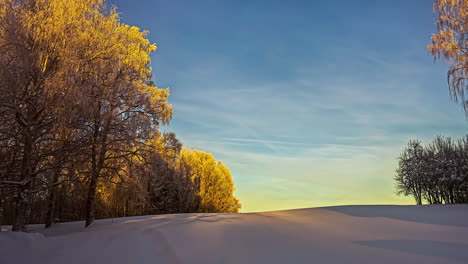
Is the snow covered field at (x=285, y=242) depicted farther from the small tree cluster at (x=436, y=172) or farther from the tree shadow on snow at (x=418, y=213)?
the small tree cluster at (x=436, y=172)

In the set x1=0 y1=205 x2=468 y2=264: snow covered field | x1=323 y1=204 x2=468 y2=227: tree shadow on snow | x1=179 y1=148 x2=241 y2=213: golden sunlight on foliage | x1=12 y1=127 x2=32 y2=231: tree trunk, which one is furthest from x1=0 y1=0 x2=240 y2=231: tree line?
x1=179 y1=148 x2=241 y2=213: golden sunlight on foliage

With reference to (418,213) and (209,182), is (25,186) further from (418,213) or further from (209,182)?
(209,182)

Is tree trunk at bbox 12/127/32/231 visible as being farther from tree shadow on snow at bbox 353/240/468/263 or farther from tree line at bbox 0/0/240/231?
tree shadow on snow at bbox 353/240/468/263

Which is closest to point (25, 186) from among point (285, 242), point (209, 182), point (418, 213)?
point (285, 242)

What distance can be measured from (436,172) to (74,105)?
18414mm

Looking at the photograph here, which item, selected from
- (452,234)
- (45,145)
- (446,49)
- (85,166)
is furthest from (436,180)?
(45,145)

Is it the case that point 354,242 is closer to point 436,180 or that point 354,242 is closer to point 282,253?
point 282,253

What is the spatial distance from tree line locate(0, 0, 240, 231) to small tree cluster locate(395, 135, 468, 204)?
1511cm

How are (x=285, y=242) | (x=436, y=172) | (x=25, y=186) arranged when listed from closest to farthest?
1. (x=285, y=242)
2. (x=25, y=186)
3. (x=436, y=172)

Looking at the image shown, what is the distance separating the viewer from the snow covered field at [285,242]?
129 inches

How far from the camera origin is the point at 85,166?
379 inches

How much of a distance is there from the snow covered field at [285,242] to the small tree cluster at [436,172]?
43.4ft

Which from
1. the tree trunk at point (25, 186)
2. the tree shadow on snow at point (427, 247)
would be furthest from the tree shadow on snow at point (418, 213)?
the tree trunk at point (25, 186)

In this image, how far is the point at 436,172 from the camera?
17.4 meters
